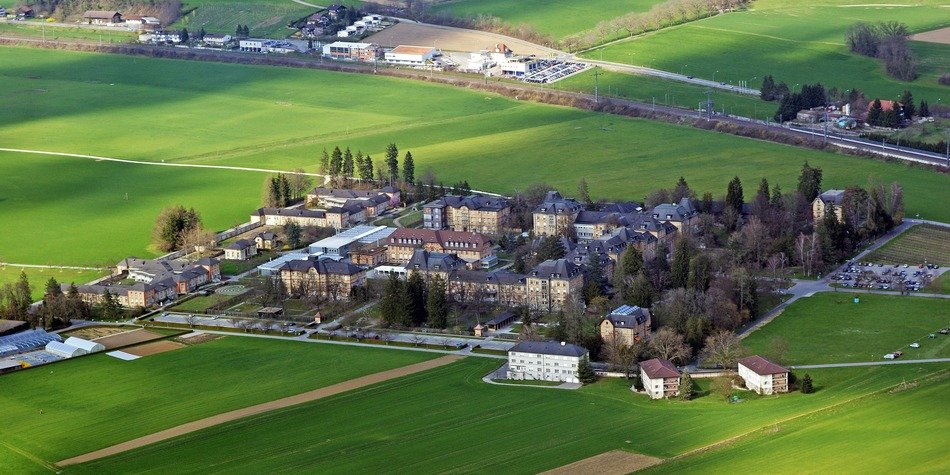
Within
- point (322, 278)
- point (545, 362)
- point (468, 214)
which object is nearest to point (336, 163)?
point (468, 214)

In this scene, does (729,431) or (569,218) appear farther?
(569,218)

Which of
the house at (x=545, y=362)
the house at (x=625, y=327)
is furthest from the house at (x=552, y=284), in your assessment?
the house at (x=545, y=362)

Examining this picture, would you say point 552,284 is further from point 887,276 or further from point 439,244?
point 887,276

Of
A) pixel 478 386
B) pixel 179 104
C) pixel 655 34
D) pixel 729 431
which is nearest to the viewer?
pixel 729 431

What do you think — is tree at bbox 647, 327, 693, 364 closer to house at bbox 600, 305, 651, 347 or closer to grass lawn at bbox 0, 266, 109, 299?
house at bbox 600, 305, 651, 347

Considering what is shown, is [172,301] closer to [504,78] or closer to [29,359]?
[29,359]

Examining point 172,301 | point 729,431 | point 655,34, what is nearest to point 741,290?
point 729,431

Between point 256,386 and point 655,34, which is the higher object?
point 655,34
